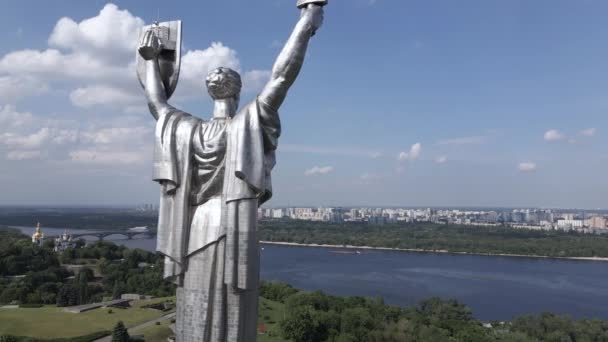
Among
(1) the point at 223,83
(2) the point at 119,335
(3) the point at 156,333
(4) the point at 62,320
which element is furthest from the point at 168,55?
(4) the point at 62,320

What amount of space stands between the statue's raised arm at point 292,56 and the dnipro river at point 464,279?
3371 centimetres

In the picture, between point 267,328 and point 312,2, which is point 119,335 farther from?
point 312,2

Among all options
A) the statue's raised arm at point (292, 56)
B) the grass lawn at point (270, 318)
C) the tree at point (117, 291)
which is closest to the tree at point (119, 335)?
the grass lawn at point (270, 318)

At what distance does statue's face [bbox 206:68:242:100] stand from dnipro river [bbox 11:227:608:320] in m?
33.6

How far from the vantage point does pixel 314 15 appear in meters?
4.45

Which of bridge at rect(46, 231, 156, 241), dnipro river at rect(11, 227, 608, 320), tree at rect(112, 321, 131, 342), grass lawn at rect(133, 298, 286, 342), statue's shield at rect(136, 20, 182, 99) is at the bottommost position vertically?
dnipro river at rect(11, 227, 608, 320)

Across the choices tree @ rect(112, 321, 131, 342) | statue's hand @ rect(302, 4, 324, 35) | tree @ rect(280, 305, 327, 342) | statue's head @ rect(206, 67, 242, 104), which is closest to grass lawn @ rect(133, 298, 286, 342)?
tree @ rect(280, 305, 327, 342)

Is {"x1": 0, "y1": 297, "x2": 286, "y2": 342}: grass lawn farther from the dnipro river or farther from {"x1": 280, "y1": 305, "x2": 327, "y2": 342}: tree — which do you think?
the dnipro river

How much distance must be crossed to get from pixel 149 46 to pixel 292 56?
158 cm

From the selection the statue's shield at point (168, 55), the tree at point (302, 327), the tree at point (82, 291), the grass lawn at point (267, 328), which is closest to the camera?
the statue's shield at point (168, 55)

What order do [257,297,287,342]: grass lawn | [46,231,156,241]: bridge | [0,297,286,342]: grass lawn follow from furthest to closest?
[46,231,156,241]: bridge → [257,297,287,342]: grass lawn → [0,297,286,342]: grass lawn

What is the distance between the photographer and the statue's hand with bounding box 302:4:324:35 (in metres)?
4.44

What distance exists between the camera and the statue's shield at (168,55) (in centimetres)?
504

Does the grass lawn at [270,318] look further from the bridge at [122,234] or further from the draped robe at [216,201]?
the bridge at [122,234]
